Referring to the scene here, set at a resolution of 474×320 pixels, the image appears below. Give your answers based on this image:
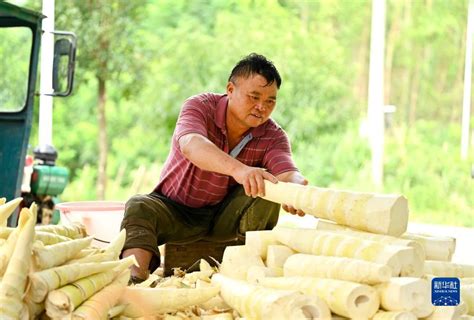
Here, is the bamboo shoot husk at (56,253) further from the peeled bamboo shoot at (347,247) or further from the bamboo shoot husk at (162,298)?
the peeled bamboo shoot at (347,247)

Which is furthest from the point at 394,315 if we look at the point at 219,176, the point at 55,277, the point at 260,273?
the point at 219,176

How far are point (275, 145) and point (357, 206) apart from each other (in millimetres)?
1758

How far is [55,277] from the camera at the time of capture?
246cm

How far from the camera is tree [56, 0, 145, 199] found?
12.2 metres

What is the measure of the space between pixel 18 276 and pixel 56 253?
24cm

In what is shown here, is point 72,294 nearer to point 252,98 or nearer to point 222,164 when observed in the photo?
point 222,164

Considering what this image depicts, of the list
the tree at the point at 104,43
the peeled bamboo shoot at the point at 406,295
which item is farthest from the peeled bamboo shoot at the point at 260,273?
the tree at the point at 104,43

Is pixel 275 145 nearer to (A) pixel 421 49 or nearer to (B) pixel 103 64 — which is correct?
(B) pixel 103 64

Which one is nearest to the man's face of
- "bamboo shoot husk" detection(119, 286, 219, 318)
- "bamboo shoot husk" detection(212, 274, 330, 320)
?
"bamboo shoot husk" detection(119, 286, 219, 318)

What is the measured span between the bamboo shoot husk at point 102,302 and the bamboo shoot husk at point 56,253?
0.16 meters

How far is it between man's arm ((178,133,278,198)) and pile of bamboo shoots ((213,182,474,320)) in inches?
3.0

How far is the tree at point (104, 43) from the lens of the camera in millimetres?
12242

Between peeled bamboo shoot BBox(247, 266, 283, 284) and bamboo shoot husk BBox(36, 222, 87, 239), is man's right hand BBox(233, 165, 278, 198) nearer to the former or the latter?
peeled bamboo shoot BBox(247, 266, 283, 284)

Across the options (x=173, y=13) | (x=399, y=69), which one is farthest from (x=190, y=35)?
(x=399, y=69)
